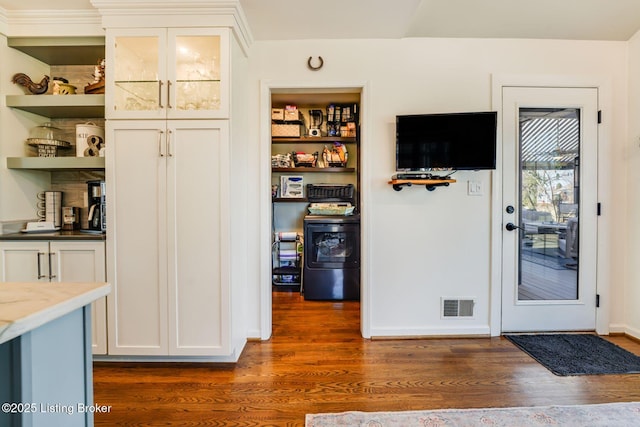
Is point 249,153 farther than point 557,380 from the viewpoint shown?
Yes

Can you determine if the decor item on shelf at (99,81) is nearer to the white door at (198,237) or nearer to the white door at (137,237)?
the white door at (137,237)

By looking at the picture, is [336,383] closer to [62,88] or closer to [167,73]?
[167,73]

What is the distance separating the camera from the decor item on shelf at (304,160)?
366 centimetres

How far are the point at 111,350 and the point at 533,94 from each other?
149 inches

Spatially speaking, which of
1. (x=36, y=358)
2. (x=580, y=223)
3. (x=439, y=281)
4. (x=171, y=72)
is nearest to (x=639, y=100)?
(x=580, y=223)

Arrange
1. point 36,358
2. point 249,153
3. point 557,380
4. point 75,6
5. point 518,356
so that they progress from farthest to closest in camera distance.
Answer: point 249,153 → point 518,356 → point 75,6 → point 557,380 → point 36,358

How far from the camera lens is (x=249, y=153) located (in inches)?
Result: 94.0

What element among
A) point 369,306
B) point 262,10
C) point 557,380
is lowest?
point 557,380

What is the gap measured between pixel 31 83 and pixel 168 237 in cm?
159

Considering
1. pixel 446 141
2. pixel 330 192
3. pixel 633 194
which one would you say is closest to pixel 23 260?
pixel 330 192

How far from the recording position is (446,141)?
2234 millimetres

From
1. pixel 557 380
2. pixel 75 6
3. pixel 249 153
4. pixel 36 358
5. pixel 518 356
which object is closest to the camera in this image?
pixel 36 358

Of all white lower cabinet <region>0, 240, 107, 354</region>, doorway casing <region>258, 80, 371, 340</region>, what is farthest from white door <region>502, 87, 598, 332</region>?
white lower cabinet <region>0, 240, 107, 354</region>

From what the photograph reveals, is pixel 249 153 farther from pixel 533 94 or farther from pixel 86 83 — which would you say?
pixel 533 94
